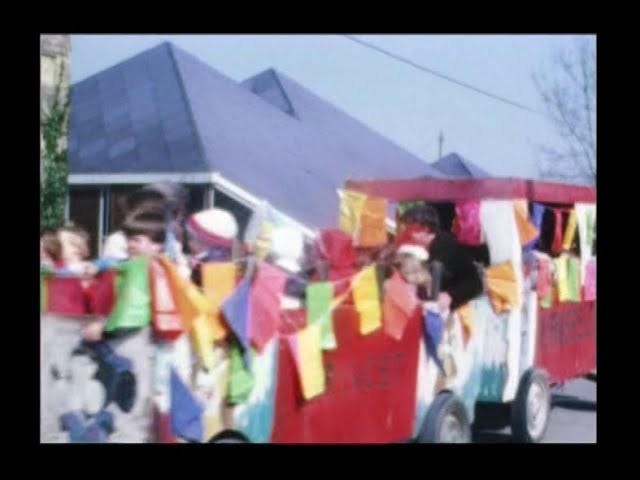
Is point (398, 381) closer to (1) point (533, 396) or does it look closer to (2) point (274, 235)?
(2) point (274, 235)

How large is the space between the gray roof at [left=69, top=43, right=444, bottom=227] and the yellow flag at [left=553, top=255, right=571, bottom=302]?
3.25ft

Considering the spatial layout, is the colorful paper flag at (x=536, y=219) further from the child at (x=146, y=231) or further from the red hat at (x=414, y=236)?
the child at (x=146, y=231)

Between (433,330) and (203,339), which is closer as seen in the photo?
(203,339)

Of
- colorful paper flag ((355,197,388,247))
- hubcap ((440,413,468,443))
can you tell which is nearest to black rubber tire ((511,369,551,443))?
hubcap ((440,413,468,443))

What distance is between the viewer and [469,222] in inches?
262

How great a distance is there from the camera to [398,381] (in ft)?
Answer: 18.2

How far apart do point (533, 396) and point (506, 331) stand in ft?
1.76

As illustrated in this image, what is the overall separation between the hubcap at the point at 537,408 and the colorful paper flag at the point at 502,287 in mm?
580

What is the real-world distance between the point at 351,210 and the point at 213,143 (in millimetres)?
1362

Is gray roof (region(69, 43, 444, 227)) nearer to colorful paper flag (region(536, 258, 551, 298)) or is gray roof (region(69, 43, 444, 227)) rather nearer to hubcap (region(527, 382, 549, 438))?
colorful paper flag (region(536, 258, 551, 298))

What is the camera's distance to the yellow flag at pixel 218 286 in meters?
4.70

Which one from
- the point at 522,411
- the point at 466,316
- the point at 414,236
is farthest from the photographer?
the point at 522,411

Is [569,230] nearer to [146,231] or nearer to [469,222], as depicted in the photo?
[469,222]

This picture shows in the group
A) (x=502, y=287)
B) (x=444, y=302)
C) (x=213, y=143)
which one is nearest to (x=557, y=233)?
(x=502, y=287)
